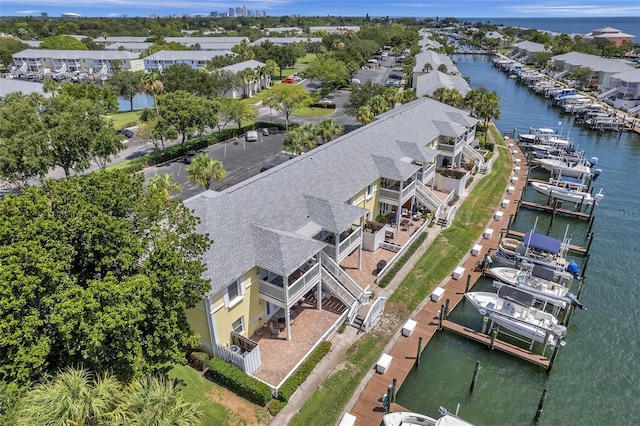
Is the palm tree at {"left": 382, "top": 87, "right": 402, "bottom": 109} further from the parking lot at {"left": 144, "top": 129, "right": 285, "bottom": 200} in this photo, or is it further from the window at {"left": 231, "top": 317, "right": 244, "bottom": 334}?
the window at {"left": 231, "top": 317, "right": 244, "bottom": 334}

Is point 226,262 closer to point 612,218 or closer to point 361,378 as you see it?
point 361,378

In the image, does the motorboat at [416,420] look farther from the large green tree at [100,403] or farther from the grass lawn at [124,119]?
the grass lawn at [124,119]

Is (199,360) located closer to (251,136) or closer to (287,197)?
(287,197)

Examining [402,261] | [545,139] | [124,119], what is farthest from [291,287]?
[124,119]

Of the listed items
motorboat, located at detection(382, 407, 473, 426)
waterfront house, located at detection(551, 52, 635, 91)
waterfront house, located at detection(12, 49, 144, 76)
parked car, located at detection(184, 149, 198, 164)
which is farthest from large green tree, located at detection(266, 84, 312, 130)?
waterfront house, located at detection(551, 52, 635, 91)

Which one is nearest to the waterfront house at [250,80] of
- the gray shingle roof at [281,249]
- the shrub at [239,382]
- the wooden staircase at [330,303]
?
the wooden staircase at [330,303]

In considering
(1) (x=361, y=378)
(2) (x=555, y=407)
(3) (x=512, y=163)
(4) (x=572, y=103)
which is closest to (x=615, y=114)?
(4) (x=572, y=103)
